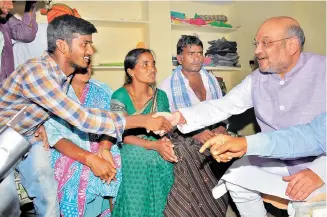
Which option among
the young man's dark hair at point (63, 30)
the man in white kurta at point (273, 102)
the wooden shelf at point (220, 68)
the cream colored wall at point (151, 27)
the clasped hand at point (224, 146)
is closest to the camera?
the clasped hand at point (224, 146)

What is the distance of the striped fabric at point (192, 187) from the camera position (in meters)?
2.34

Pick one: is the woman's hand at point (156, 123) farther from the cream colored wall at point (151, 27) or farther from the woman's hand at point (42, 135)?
the cream colored wall at point (151, 27)

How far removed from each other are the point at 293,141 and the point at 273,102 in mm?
718

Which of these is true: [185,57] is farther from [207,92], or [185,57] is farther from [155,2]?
[155,2]

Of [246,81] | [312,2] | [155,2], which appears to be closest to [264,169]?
[246,81]

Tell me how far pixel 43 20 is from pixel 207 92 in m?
2.07

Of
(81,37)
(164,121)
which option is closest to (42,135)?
(81,37)

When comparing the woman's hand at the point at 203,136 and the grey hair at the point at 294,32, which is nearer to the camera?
the grey hair at the point at 294,32

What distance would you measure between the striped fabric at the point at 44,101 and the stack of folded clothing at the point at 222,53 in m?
2.80

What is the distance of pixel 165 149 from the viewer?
2320 millimetres

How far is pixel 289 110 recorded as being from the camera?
206cm

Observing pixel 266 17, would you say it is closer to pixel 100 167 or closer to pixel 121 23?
pixel 121 23

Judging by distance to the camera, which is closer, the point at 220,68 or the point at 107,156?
the point at 107,156

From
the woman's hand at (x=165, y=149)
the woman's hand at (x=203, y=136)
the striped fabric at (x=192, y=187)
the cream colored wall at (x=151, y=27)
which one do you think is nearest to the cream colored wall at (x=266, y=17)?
the cream colored wall at (x=151, y=27)
